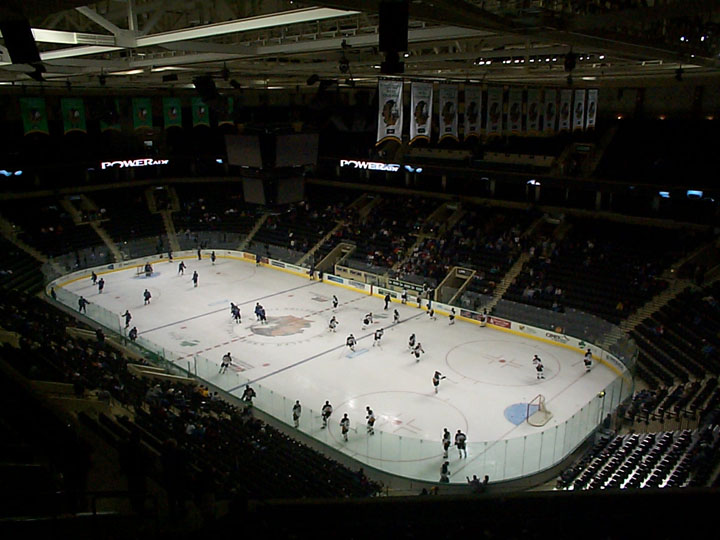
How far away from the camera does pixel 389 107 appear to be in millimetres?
15352

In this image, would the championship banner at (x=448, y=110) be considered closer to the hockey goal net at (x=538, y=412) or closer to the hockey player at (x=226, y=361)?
the hockey goal net at (x=538, y=412)

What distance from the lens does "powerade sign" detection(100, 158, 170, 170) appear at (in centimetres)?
4631

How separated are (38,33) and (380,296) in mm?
24333

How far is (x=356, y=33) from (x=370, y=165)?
30872 millimetres

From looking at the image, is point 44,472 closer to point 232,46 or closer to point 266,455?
point 266,455

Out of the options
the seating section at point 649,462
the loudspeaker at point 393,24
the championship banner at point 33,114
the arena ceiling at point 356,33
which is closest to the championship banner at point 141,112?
the arena ceiling at point 356,33

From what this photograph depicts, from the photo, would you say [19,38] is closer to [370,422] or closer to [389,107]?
[389,107]

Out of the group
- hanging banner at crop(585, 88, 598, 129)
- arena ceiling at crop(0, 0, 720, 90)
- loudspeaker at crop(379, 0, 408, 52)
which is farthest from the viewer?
hanging banner at crop(585, 88, 598, 129)

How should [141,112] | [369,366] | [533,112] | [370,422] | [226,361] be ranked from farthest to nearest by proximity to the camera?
[141,112] → [369,366] → [226,361] → [533,112] → [370,422]

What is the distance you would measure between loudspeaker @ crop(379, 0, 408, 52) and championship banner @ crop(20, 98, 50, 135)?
19.4 m

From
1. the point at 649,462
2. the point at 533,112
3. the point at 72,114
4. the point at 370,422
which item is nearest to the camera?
the point at 649,462

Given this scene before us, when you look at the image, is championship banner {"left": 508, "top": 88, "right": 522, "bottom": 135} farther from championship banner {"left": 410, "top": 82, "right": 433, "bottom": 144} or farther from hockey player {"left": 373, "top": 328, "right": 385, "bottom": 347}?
hockey player {"left": 373, "top": 328, "right": 385, "bottom": 347}

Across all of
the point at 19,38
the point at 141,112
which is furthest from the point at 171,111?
the point at 19,38

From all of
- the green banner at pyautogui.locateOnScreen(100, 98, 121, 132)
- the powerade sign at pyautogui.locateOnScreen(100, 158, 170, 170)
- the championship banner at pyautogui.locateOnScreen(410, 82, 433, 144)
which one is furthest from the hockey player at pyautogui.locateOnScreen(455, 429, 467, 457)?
the powerade sign at pyautogui.locateOnScreen(100, 158, 170, 170)
